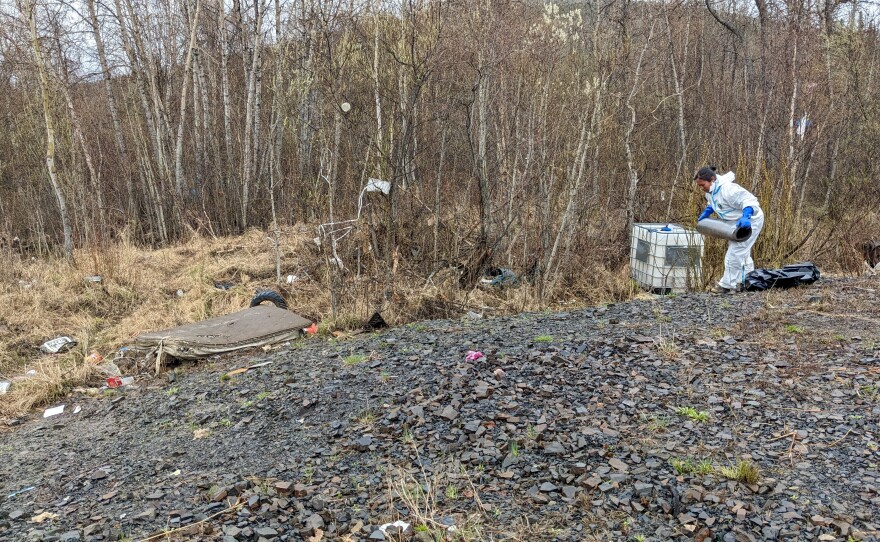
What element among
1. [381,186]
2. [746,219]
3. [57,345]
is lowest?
[57,345]

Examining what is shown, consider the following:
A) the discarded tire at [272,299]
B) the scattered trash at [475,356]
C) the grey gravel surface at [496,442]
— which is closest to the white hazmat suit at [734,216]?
the grey gravel surface at [496,442]

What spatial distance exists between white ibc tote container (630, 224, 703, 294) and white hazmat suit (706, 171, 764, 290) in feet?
2.83

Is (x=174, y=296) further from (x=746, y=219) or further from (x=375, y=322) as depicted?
(x=746, y=219)

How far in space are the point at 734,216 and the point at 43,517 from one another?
24.3 ft

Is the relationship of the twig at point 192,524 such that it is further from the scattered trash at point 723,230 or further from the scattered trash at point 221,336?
the scattered trash at point 723,230

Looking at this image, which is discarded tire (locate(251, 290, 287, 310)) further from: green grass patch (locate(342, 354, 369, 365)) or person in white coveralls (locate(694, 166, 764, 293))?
person in white coveralls (locate(694, 166, 764, 293))

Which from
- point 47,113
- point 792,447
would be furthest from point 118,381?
point 47,113

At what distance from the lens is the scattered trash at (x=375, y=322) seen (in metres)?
6.77

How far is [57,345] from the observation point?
24.7 ft

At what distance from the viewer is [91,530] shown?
10.6 feet

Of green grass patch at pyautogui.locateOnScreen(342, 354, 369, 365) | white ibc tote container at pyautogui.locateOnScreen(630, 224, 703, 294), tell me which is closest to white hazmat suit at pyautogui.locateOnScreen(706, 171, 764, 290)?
white ibc tote container at pyautogui.locateOnScreen(630, 224, 703, 294)

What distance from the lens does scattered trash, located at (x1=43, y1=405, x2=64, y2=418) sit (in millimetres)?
5594

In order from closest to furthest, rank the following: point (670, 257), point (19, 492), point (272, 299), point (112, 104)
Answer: point (19, 492), point (272, 299), point (670, 257), point (112, 104)

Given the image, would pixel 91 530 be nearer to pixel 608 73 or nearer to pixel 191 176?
pixel 608 73
